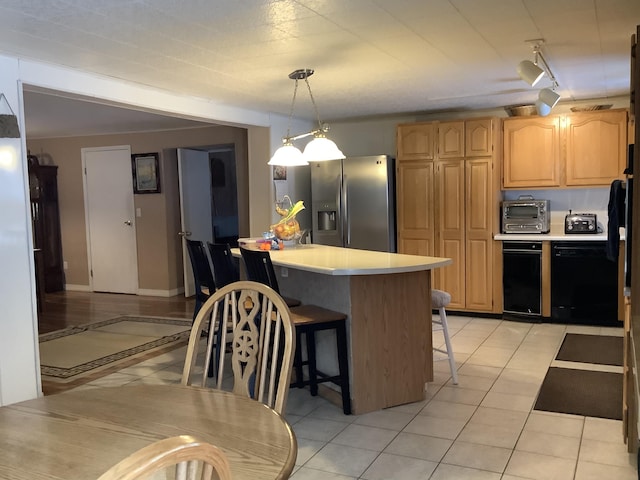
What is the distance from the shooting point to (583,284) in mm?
5238

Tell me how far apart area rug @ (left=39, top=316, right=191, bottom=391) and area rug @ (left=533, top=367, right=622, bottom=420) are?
299 centimetres

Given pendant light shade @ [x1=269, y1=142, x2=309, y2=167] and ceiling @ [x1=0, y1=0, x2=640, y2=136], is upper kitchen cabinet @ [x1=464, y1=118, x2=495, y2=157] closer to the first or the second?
ceiling @ [x1=0, y1=0, x2=640, y2=136]

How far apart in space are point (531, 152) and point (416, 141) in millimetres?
1130

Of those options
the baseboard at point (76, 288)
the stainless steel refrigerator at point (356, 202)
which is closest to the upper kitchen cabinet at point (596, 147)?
the stainless steel refrigerator at point (356, 202)

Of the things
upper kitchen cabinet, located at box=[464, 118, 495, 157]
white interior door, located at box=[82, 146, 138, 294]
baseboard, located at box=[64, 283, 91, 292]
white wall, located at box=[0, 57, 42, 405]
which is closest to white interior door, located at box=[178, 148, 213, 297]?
white interior door, located at box=[82, 146, 138, 294]


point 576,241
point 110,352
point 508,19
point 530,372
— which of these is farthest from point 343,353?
point 576,241

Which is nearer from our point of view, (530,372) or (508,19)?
(508,19)

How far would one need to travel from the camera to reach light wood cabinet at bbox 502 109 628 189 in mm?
5148

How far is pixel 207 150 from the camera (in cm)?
768

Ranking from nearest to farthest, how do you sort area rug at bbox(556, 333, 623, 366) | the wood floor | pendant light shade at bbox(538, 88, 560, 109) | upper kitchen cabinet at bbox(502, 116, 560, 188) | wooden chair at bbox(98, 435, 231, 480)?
wooden chair at bbox(98, 435, 231, 480) → pendant light shade at bbox(538, 88, 560, 109) → area rug at bbox(556, 333, 623, 366) → upper kitchen cabinet at bbox(502, 116, 560, 188) → the wood floor

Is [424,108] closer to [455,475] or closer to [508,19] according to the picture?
[508,19]

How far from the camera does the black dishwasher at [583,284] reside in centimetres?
515

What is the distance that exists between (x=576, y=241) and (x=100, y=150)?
596 cm

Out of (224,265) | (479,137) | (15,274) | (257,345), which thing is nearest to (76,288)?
(15,274)
